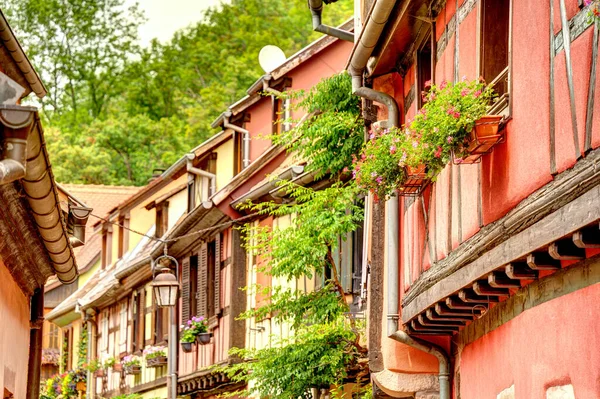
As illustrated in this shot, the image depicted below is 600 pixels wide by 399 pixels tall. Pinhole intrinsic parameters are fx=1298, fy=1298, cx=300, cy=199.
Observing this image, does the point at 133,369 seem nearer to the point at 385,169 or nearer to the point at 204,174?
the point at 204,174

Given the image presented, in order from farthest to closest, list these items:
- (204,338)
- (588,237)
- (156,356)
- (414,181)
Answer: (156,356) → (204,338) → (414,181) → (588,237)

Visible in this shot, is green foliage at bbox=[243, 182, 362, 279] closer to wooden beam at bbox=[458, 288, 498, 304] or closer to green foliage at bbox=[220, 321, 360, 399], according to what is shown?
green foliage at bbox=[220, 321, 360, 399]

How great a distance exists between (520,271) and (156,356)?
730 inches

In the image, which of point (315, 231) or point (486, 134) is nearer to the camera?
point (486, 134)

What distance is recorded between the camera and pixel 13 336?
1215 cm

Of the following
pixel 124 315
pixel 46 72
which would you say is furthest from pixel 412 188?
pixel 46 72

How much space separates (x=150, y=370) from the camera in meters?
27.6

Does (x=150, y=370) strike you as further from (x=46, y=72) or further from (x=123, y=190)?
(x=46, y=72)

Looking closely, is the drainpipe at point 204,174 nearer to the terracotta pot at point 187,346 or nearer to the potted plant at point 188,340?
the potted plant at point 188,340

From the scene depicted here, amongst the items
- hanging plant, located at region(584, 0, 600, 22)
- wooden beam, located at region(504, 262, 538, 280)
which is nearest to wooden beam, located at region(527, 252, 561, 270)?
wooden beam, located at region(504, 262, 538, 280)

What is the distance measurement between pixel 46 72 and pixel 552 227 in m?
45.9

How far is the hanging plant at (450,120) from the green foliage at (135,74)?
31.1m

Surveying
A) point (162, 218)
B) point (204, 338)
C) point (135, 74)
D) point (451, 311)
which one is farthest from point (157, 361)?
point (135, 74)

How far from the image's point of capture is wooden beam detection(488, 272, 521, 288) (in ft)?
27.3
